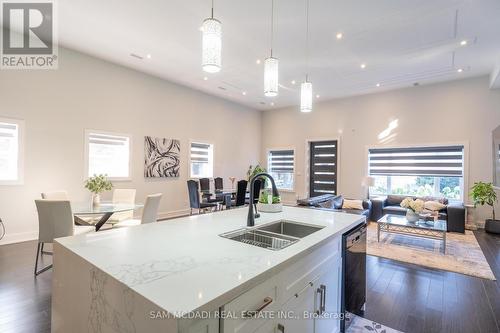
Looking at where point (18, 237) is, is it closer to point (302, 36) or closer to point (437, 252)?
point (302, 36)

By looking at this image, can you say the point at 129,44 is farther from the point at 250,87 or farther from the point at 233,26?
the point at 250,87

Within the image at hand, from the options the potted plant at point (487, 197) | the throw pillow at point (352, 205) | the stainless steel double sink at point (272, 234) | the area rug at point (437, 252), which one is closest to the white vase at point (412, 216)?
the area rug at point (437, 252)

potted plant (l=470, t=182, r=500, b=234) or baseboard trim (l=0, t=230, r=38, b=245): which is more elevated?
potted plant (l=470, t=182, r=500, b=234)

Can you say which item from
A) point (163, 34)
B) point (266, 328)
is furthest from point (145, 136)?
point (266, 328)

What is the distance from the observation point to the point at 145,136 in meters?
5.95

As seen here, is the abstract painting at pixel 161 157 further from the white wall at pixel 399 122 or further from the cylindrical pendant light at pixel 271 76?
the cylindrical pendant light at pixel 271 76

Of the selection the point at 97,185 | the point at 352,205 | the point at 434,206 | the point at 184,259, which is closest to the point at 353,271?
the point at 184,259

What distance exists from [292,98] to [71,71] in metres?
5.74

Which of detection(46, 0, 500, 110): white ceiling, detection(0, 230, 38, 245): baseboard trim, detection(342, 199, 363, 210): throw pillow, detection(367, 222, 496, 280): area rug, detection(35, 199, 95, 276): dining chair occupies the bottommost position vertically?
detection(367, 222, 496, 280): area rug

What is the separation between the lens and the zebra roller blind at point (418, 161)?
6184 mm

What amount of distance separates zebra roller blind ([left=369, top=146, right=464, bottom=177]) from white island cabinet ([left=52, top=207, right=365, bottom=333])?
6213 millimetres

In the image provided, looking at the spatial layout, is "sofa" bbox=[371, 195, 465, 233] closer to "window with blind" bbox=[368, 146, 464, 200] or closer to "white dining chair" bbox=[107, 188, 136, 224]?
"window with blind" bbox=[368, 146, 464, 200]

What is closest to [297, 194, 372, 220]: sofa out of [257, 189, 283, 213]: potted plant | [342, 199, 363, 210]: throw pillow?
[342, 199, 363, 210]: throw pillow

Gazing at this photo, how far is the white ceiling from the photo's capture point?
3.45 m
